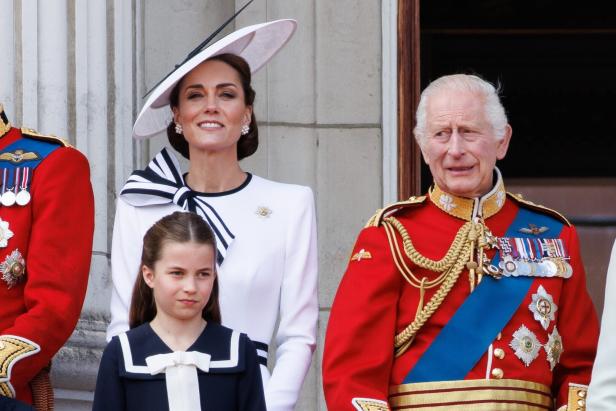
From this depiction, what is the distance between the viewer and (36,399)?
600 cm

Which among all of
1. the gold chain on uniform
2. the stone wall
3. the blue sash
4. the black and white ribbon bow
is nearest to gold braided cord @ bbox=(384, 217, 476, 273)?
the gold chain on uniform

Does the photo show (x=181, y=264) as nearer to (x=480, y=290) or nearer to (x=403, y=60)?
(x=480, y=290)

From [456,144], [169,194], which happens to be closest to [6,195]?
[169,194]

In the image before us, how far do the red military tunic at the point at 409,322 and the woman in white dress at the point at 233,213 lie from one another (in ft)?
0.88

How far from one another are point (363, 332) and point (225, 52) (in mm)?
1050

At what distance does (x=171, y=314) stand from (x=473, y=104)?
1065 mm

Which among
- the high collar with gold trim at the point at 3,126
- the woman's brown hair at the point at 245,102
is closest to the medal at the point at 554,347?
the woman's brown hair at the point at 245,102

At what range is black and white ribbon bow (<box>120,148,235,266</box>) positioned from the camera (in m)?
6.07

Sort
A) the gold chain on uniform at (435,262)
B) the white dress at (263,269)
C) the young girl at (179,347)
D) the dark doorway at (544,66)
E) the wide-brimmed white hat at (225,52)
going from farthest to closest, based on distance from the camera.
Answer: the dark doorway at (544,66), the wide-brimmed white hat at (225,52), the white dress at (263,269), the gold chain on uniform at (435,262), the young girl at (179,347)

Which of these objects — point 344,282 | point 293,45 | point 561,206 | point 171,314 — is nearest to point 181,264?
point 171,314

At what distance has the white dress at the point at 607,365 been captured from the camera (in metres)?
4.69

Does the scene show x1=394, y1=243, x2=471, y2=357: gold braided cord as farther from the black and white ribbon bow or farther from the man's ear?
the black and white ribbon bow

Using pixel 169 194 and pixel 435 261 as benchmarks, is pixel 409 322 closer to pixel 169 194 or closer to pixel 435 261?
pixel 435 261

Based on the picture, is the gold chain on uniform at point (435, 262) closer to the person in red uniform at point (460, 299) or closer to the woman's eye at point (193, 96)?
the person in red uniform at point (460, 299)
